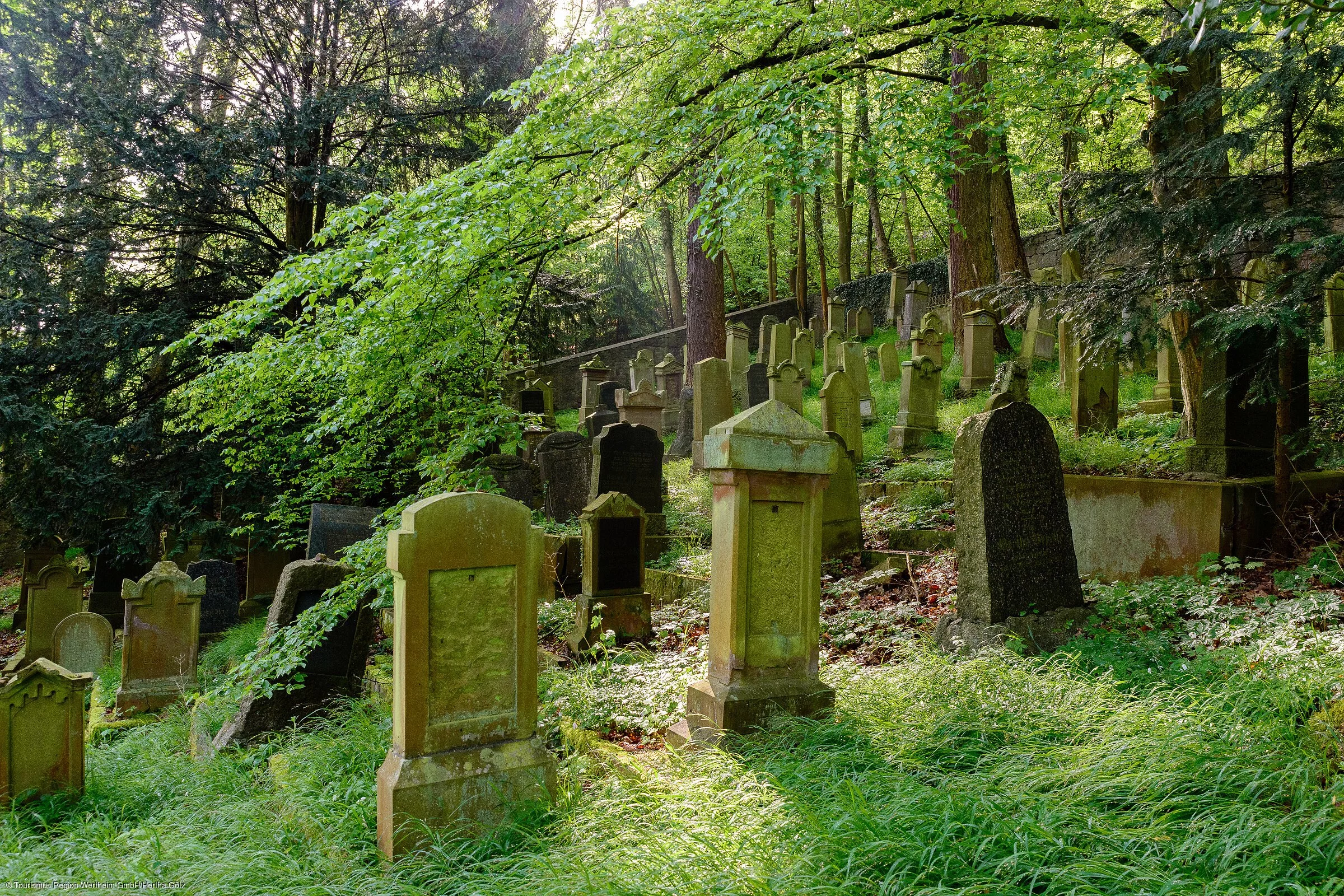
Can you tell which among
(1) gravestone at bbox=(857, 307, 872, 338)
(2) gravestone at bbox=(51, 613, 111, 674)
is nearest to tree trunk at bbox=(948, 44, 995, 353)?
(1) gravestone at bbox=(857, 307, 872, 338)

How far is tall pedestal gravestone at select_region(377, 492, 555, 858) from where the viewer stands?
312 centimetres

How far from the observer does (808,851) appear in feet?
7.97

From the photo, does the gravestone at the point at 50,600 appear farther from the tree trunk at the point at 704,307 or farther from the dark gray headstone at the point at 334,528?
the tree trunk at the point at 704,307


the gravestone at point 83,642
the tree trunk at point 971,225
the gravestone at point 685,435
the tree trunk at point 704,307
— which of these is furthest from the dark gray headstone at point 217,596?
the tree trunk at point 971,225

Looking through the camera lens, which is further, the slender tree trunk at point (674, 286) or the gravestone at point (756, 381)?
the slender tree trunk at point (674, 286)

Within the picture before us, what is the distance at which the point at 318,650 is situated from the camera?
548 centimetres

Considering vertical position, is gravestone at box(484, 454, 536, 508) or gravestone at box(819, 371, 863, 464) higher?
gravestone at box(819, 371, 863, 464)

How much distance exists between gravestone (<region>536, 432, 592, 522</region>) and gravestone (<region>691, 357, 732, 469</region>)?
1.70 m

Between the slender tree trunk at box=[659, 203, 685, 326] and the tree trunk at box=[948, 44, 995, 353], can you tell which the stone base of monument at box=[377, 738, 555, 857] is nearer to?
the tree trunk at box=[948, 44, 995, 353]

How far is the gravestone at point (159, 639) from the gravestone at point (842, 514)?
592 centimetres

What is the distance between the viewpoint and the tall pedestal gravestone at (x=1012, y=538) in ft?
16.0

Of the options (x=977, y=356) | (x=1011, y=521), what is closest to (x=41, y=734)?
(x=1011, y=521)

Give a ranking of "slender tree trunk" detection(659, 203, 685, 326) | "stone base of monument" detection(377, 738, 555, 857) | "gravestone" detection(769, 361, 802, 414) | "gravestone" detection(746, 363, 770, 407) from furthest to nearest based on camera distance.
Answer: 1. "slender tree trunk" detection(659, 203, 685, 326)
2. "gravestone" detection(746, 363, 770, 407)
3. "gravestone" detection(769, 361, 802, 414)
4. "stone base of monument" detection(377, 738, 555, 857)

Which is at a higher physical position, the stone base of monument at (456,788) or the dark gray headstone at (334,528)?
the dark gray headstone at (334,528)
